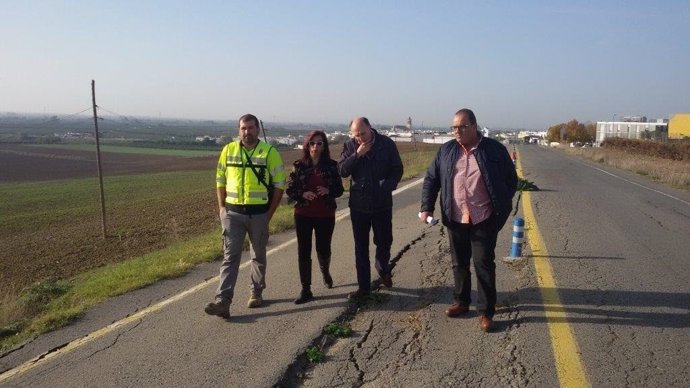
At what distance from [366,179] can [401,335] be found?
156 cm

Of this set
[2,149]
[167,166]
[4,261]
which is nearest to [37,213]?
[4,261]

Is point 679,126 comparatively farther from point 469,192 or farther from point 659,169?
point 469,192

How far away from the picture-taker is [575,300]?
5633 mm

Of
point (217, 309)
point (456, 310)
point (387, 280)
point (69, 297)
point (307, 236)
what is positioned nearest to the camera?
point (456, 310)

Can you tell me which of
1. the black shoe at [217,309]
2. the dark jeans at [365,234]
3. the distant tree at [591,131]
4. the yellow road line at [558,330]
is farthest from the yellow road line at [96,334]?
the distant tree at [591,131]

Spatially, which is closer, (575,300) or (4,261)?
(575,300)

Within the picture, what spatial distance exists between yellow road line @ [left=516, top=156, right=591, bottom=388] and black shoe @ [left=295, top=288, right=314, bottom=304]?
2.22 metres

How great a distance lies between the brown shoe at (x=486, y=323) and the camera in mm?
4840

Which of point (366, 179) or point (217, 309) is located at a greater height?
point (366, 179)

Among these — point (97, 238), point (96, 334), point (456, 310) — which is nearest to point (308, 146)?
point (456, 310)

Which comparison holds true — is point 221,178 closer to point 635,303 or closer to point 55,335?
point 55,335

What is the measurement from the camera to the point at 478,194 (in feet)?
16.1

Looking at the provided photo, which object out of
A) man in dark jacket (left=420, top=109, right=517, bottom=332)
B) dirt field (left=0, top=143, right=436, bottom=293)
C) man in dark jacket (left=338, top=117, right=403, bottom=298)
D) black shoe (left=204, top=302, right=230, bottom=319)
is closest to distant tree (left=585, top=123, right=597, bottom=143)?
dirt field (left=0, top=143, right=436, bottom=293)

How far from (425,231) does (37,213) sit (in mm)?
24538
